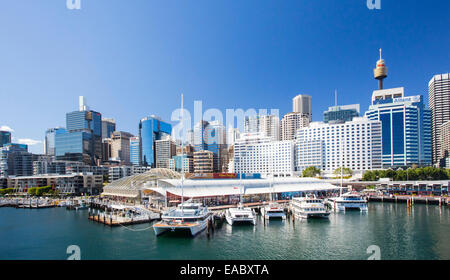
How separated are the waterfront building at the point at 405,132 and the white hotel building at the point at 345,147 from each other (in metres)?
5.29

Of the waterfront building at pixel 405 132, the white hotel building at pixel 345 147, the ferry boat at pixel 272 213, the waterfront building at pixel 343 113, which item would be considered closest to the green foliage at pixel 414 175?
the white hotel building at pixel 345 147

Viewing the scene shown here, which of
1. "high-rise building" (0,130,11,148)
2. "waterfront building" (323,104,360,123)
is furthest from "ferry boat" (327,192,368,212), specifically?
"waterfront building" (323,104,360,123)

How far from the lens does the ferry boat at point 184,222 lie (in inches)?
734

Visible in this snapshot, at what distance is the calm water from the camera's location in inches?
583

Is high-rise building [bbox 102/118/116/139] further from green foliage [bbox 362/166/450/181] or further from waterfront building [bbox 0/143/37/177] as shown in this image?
green foliage [bbox 362/166/450/181]

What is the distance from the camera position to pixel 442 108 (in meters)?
74.8

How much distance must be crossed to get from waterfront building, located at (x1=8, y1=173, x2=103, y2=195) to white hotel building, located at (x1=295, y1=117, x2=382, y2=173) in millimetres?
54659

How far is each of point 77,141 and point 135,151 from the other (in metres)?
44.8

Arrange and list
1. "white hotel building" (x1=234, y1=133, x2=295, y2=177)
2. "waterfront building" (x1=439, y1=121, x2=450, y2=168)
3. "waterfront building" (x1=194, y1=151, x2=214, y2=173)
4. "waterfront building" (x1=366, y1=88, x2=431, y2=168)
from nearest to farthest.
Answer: "waterfront building" (x1=366, y1=88, x2=431, y2=168) → "waterfront building" (x1=439, y1=121, x2=450, y2=168) → "white hotel building" (x1=234, y1=133, x2=295, y2=177) → "waterfront building" (x1=194, y1=151, x2=214, y2=173)

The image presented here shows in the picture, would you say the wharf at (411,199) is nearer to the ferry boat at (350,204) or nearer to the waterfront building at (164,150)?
the ferry boat at (350,204)

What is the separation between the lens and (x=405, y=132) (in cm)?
6450

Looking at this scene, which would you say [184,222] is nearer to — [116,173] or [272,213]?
[272,213]

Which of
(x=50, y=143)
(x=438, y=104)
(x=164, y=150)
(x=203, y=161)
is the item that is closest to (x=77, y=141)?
(x=50, y=143)
